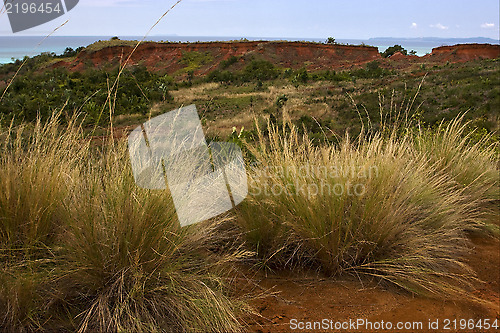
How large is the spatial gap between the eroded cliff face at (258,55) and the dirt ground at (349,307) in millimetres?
54652

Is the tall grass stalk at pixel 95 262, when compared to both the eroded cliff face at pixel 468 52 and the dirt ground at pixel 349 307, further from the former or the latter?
the eroded cliff face at pixel 468 52

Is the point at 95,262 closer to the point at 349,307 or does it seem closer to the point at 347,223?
the point at 349,307

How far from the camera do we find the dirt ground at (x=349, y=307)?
Answer: 7.31ft

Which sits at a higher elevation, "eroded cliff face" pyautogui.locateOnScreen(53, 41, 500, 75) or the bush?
"eroded cliff face" pyautogui.locateOnScreen(53, 41, 500, 75)

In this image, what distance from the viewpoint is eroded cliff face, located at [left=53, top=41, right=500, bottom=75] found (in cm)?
5656

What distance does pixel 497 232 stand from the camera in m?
3.76

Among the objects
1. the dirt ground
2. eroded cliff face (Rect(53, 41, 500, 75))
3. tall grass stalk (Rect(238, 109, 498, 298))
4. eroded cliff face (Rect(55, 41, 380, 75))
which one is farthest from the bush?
the dirt ground

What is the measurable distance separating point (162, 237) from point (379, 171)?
1578 mm

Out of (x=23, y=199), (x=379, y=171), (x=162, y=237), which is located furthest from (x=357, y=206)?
(x=23, y=199)

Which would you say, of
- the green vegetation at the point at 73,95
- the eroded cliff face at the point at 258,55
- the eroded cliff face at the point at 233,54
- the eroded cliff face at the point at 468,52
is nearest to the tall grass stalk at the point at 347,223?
the green vegetation at the point at 73,95

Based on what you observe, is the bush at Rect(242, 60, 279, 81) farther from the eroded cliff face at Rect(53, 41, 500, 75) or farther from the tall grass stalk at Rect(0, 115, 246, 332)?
the tall grass stalk at Rect(0, 115, 246, 332)

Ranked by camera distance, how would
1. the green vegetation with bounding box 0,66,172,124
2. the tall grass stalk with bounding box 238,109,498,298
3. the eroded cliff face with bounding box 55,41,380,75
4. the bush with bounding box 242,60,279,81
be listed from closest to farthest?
the tall grass stalk with bounding box 238,109,498,298
the green vegetation with bounding box 0,66,172,124
the bush with bounding box 242,60,279,81
the eroded cliff face with bounding box 55,41,380,75

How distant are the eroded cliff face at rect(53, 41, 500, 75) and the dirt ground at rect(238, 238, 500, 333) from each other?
5465cm

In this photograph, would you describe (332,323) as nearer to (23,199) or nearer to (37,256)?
(37,256)
